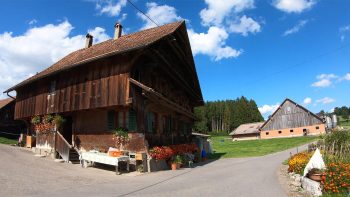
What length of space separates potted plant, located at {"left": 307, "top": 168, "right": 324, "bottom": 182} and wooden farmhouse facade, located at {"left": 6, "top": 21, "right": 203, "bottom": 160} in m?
8.64

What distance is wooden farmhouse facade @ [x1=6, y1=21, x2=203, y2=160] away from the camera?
58.6ft

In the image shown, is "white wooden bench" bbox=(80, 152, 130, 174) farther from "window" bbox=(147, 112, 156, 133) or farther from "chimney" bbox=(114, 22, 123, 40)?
"chimney" bbox=(114, 22, 123, 40)

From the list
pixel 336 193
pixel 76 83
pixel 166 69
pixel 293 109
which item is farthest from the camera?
pixel 293 109

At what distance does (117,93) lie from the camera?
17.8m

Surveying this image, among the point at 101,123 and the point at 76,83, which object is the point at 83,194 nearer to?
the point at 101,123

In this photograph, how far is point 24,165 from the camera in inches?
623

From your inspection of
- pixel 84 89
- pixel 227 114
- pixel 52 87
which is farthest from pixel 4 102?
pixel 227 114

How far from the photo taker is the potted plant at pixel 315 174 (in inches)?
396

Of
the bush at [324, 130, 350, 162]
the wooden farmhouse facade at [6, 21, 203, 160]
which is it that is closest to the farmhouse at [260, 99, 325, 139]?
the wooden farmhouse facade at [6, 21, 203, 160]

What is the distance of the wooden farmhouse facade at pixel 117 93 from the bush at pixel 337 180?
9.33m

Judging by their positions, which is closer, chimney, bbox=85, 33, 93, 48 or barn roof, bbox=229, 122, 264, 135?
chimney, bbox=85, 33, 93, 48

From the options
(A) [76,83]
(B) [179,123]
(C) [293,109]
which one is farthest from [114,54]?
(C) [293,109]

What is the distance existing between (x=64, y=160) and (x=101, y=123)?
119 inches

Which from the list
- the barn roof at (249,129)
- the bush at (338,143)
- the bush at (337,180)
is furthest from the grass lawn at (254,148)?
the barn roof at (249,129)
